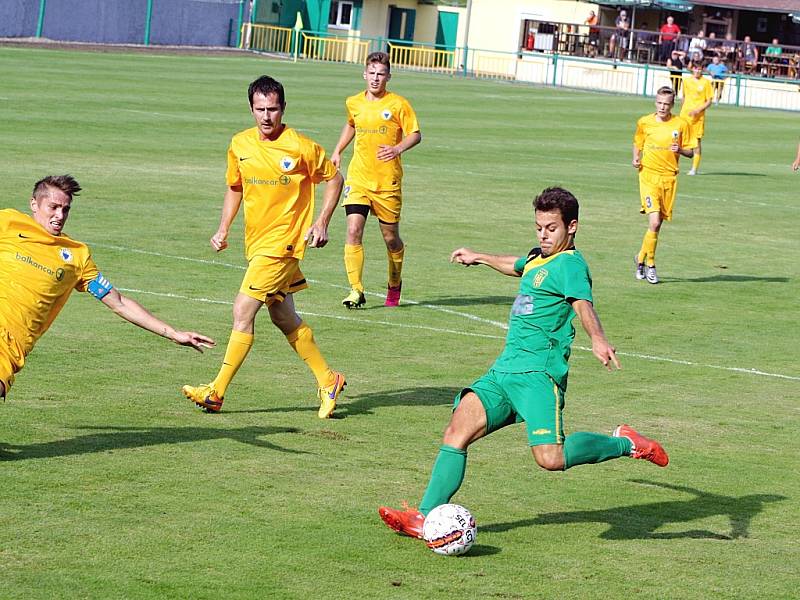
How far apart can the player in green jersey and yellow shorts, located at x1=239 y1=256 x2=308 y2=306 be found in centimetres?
291

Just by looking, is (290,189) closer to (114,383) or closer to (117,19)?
(114,383)

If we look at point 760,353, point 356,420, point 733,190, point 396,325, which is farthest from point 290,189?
point 733,190

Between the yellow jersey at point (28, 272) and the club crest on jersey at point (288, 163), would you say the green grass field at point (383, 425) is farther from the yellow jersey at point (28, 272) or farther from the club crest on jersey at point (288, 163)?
the club crest on jersey at point (288, 163)

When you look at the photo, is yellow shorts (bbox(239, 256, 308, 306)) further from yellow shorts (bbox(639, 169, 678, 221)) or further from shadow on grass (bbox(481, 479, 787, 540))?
yellow shorts (bbox(639, 169, 678, 221))

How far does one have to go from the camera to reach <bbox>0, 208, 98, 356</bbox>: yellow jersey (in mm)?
8430

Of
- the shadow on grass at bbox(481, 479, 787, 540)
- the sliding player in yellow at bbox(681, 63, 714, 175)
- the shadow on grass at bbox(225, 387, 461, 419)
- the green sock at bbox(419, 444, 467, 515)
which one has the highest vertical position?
the sliding player in yellow at bbox(681, 63, 714, 175)

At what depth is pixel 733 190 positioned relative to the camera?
29156mm

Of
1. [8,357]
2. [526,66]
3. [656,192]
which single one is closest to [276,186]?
[8,357]

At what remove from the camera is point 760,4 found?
69125 millimetres

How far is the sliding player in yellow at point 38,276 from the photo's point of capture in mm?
8341

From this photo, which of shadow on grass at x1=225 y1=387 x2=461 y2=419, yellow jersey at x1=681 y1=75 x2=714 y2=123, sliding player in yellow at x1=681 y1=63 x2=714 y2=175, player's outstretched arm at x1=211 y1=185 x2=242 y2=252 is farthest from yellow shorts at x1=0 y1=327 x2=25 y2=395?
yellow jersey at x1=681 y1=75 x2=714 y2=123

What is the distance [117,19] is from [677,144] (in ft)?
141

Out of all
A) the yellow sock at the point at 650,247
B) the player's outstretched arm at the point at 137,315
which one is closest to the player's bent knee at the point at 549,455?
the player's outstretched arm at the point at 137,315

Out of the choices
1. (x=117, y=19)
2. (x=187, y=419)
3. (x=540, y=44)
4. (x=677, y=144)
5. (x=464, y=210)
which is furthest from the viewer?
(x=540, y=44)
